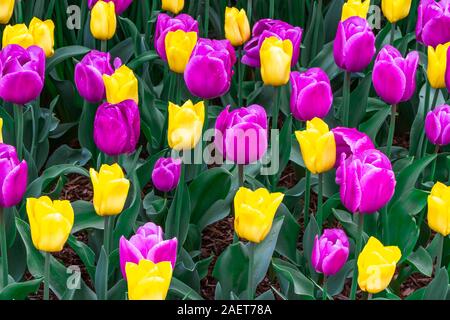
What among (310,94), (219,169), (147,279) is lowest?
(219,169)

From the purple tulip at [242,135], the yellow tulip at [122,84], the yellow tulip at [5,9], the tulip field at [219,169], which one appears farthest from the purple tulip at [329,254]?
the yellow tulip at [5,9]

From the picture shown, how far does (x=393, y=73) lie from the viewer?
7.35 ft

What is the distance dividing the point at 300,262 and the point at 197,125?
0.56 metres

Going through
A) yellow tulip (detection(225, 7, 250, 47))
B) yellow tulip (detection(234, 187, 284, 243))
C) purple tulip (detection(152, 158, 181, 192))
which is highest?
yellow tulip (detection(225, 7, 250, 47))

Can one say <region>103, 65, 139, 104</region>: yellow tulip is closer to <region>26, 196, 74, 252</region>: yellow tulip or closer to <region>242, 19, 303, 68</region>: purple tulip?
<region>242, 19, 303, 68</region>: purple tulip

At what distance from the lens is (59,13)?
3123 mm

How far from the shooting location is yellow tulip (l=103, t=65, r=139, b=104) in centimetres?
226

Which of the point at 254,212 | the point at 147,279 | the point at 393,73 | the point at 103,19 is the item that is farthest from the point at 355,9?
the point at 147,279

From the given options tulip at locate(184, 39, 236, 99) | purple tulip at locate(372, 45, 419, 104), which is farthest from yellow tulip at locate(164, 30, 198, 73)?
purple tulip at locate(372, 45, 419, 104)

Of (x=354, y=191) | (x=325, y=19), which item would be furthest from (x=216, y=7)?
(x=354, y=191)

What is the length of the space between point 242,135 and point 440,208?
1.40 ft

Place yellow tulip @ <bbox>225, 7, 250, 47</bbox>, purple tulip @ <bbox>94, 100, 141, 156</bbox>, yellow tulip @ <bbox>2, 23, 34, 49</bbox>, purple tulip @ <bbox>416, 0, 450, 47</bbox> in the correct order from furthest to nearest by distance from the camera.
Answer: yellow tulip @ <bbox>225, 7, 250, 47</bbox> → purple tulip @ <bbox>416, 0, 450, 47</bbox> → yellow tulip @ <bbox>2, 23, 34, 49</bbox> → purple tulip @ <bbox>94, 100, 141, 156</bbox>

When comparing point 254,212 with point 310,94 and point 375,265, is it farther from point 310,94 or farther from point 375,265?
point 310,94

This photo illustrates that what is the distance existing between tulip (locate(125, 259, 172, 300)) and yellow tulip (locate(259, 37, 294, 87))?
31.9 inches
